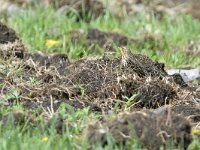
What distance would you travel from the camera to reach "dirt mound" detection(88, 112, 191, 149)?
394 cm

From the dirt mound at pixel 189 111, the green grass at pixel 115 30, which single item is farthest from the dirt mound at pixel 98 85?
the green grass at pixel 115 30

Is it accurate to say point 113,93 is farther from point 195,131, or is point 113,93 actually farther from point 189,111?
point 195,131

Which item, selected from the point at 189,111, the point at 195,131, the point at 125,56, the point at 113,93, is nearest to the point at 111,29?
the point at 125,56

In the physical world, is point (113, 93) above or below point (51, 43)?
above

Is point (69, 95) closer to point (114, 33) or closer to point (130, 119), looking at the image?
point (130, 119)

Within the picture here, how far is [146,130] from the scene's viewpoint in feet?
13.0

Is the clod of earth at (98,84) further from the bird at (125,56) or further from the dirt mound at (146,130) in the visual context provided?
the dirt mound at (146,130)

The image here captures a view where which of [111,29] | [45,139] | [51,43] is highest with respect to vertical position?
[45,139]

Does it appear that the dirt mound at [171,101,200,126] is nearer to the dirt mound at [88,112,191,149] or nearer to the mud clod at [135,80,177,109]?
the mud clod at [135,80,177,109]

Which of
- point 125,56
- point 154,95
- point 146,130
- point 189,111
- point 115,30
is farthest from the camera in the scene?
point 115,30

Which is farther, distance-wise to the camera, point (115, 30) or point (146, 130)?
point (115, 30)

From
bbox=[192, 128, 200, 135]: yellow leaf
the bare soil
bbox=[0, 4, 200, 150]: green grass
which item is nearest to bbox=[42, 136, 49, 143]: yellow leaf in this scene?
the bare soil

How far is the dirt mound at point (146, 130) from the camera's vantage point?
3.94 meters

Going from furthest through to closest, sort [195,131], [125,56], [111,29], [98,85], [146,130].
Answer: [111,29]
[125,56]
[98,85]
[195,131]
[146,130]
